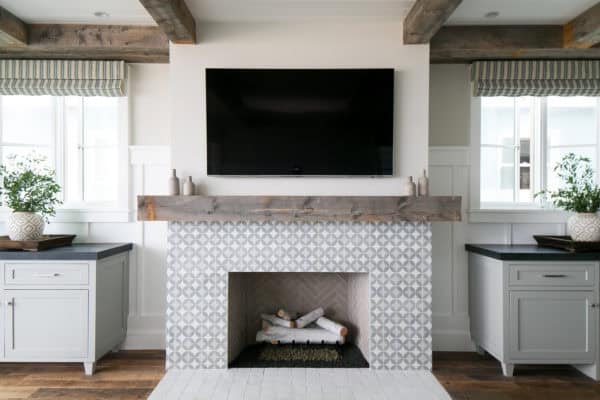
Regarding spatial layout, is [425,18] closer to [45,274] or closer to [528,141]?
[528,141]

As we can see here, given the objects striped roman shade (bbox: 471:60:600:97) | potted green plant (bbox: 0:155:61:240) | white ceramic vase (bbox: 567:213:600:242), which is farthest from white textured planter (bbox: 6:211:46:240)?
white ceramic vase (bbox: 567:213:600:242)

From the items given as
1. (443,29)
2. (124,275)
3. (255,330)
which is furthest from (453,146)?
(124,275)

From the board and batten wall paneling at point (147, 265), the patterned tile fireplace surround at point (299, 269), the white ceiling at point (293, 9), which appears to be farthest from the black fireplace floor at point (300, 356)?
the white ceiling at point (293, 9)

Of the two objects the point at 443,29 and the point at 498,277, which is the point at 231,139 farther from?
the point at 498,277

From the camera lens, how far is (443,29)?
2.97 metres

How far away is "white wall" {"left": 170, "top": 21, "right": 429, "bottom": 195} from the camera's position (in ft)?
9.30

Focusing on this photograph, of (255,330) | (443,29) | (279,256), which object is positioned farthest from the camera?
(255,330)

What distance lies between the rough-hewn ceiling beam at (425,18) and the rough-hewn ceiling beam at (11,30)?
8.92 ft

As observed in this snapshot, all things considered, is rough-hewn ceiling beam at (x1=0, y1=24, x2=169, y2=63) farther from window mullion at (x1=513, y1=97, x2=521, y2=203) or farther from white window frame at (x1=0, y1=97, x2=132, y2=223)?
window mullion at (x1=513, y1=97, x2=521, y2=203)

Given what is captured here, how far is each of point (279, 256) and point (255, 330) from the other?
33.1 inches

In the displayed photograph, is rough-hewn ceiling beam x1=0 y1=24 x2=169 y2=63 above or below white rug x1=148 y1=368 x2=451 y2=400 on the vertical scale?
above

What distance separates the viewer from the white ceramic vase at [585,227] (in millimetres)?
2936

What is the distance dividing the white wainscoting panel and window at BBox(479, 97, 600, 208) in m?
0.20

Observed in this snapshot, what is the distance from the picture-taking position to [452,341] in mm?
3285
